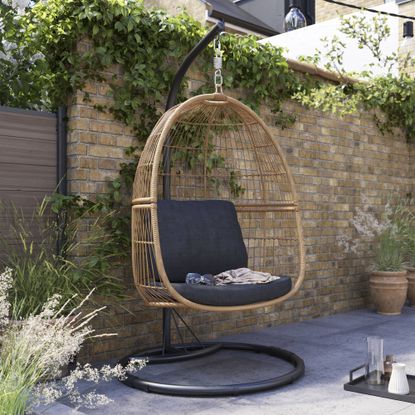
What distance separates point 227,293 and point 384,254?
274 centimetres

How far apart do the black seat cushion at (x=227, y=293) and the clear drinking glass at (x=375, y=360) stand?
0.59 m

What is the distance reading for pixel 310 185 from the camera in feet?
17.0

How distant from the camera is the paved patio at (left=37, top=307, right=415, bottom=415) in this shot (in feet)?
8.85

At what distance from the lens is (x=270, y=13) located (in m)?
11.3

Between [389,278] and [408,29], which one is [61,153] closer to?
[389,278]

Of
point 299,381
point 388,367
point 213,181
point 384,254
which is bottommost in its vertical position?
point 299,381

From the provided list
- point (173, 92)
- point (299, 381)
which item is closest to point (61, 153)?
point (173, 92)

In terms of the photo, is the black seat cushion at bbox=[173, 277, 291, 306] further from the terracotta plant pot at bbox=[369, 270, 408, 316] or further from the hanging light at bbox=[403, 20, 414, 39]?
the hanging light at bbox=[403, 20, 414, 39]

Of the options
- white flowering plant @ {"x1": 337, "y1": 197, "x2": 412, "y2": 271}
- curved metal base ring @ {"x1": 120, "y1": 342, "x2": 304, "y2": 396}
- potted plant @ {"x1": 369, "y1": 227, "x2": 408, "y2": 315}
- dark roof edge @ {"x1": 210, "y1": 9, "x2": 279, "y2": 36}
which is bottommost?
curved metal base ring @ {"x1": 120, "y1": 342, "x2": 304, "y2": 396}

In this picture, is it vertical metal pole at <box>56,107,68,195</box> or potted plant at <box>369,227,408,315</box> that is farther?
potted plant at <box>369,227,408,315</box>

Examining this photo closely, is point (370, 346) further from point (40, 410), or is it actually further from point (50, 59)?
point (50, 59)

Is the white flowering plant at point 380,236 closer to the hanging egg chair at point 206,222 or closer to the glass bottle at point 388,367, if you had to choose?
the hanging egg chair at point 206,222

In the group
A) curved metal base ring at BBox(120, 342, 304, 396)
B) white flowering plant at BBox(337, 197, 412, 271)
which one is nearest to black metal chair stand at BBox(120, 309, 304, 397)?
curved metal base ring at BBox(120, 342, 304, 396)

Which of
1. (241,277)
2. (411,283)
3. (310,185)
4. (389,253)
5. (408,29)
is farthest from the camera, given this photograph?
(408,29)
